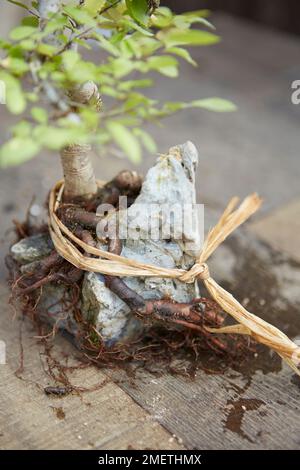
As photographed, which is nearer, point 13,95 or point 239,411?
point 13,95

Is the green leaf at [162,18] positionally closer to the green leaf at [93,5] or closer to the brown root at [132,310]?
the green leaf at [93,5]

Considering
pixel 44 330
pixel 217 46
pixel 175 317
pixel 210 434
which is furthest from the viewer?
pixel 217 46

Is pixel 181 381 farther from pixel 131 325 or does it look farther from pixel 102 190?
pixel 102 190

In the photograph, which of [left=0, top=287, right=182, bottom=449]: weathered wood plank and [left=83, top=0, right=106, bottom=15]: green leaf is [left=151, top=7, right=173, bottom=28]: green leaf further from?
[left=0, top=287, right=182, bottom=449]: weathered wood plank

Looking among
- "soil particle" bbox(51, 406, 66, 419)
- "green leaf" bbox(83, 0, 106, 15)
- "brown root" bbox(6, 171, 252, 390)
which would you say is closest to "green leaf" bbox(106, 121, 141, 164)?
"green leaf" bbox(83, 0, 106, 15)

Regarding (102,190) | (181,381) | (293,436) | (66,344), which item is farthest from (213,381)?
(102,190)

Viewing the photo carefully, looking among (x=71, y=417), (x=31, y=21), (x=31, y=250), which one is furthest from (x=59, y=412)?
(x=31, y=21)

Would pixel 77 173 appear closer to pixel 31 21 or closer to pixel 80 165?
pixel 80 165

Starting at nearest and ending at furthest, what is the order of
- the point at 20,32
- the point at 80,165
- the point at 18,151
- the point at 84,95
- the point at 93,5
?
the point at 18,151 < the point at 20,32 < the point at 93,5 < the point at 84,95 < the point at 80,165

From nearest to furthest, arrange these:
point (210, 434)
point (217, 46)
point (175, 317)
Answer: point (210, 434), point (175, 317), point (217, 46)
